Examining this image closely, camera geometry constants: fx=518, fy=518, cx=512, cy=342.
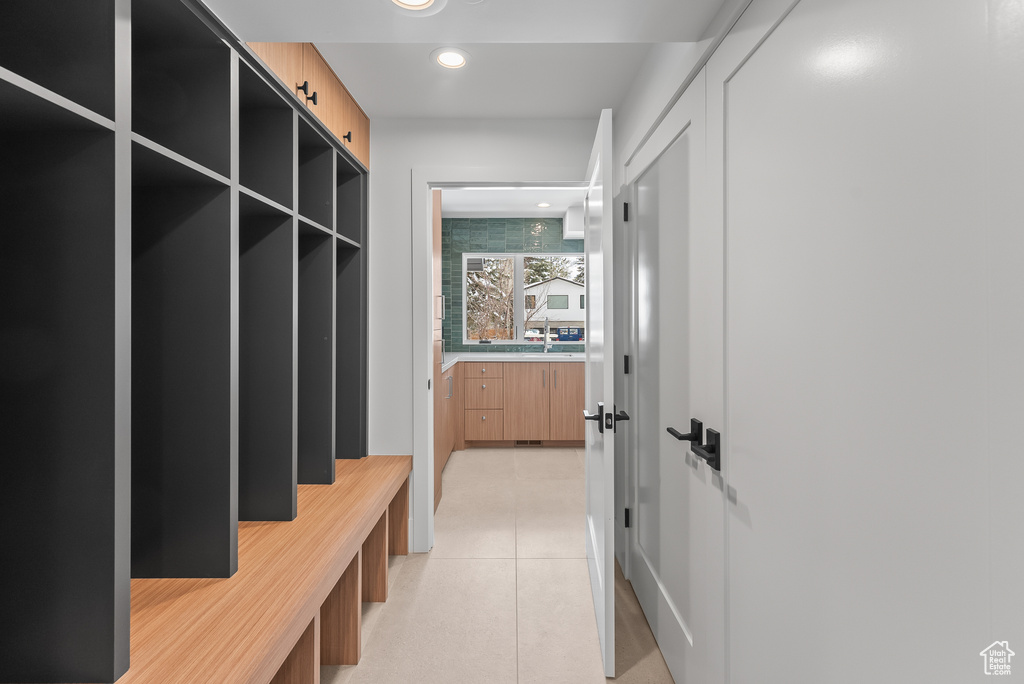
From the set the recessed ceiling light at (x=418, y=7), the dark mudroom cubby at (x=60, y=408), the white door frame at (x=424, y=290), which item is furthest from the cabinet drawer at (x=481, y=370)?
the dark mudroom cubby at (x=60, y=408)

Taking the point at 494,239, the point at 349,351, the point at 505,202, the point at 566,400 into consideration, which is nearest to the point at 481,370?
the point at 566,400

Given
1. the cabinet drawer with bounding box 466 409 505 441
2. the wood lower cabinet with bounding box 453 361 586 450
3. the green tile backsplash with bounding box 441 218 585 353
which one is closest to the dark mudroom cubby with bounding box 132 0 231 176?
the wood lower cabinet with bounding box 453 361 586 450

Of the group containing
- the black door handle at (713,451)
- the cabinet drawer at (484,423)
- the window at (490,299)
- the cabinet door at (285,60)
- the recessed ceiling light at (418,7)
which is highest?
the cabinet door at (285,60)

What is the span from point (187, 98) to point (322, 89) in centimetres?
80

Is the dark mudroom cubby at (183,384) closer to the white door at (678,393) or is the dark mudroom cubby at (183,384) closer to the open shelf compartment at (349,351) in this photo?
the open shelf compartment at (349,351)

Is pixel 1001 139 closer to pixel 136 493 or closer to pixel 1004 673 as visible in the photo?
pixel 1004 673

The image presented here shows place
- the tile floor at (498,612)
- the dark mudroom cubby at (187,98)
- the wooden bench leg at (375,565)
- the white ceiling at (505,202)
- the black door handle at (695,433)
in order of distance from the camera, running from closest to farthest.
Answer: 1. the dark mudroom cubby at (187,98)
2. the black door handle at (695,433)
3. the tile floor at (498,612)
4. the wooden bench leg at (375,565)
5. the white ceiling at (505,202)

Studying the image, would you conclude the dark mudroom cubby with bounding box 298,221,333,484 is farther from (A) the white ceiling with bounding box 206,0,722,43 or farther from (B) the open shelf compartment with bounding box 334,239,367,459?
(A) the white ceiling with bounding box 206,0,722,43

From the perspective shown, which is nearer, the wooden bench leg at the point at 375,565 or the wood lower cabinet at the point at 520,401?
the wooden bench leg at the point at 375,565

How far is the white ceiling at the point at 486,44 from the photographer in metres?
1.34

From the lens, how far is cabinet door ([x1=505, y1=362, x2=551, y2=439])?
5035 mm

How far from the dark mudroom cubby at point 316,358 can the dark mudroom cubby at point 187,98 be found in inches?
30.1

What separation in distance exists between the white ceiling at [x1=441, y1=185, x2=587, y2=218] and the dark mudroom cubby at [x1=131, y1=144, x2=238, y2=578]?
127 inches

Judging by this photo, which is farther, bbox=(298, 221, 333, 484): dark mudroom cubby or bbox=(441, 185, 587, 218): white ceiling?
bbox=(441, 185, 587, 218): white ceiling
